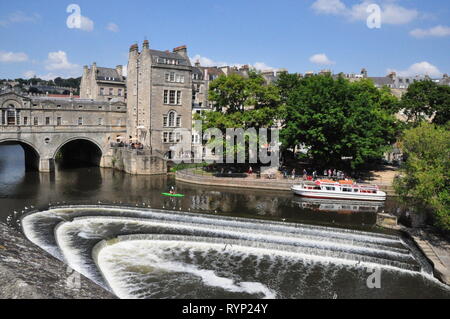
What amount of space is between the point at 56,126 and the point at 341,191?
131 feet

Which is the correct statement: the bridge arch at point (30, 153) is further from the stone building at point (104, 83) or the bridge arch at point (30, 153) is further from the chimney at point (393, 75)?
the chimney at point (393, 75)

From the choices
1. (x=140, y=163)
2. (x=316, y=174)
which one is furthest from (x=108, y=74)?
(x=316, y=174)

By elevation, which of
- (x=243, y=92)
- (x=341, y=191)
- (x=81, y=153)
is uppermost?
(x=243, y=92)

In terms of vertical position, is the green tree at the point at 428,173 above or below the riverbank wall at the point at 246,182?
above

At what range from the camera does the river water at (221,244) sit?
2159 centimetres

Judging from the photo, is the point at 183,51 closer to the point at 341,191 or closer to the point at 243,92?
the point at 243,92

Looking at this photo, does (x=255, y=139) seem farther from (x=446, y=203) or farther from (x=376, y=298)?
(x=376, y=298)

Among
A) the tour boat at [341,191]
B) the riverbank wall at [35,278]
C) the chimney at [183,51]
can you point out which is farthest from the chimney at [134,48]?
the riverbank wall at [35,278]

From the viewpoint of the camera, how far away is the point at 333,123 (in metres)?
48.3

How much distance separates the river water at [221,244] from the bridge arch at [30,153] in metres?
11.8

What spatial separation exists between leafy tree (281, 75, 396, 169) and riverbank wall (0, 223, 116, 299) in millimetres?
36361

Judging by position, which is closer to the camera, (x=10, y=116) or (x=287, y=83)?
(x=10, y=116)
